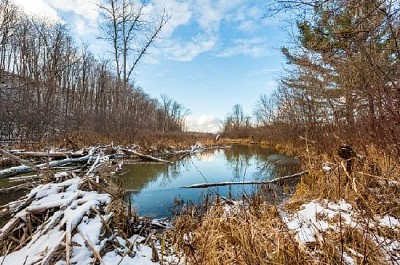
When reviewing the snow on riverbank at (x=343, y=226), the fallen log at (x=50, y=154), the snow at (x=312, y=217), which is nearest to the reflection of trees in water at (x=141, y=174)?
the fallen log at (x=50, y=154)

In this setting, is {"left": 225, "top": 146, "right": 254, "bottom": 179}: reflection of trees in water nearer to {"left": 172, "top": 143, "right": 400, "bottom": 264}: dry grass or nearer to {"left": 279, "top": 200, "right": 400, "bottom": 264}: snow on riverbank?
{"left": 172, "top": 143, "right": 400, "bottom": 264}: dry grass

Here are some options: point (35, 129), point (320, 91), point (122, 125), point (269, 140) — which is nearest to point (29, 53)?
point (122, 125)

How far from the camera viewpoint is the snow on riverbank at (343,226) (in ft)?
8.84

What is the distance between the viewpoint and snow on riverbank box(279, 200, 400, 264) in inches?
A: 106

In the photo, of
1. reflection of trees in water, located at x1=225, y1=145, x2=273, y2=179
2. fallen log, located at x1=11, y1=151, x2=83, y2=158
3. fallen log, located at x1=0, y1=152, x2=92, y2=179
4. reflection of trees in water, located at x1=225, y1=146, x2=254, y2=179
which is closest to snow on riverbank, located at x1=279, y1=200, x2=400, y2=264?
reflection of trees in water, located at x1=225, y1=145, x2=273, y2=179

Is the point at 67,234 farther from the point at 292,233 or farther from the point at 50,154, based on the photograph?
the point at 50,154

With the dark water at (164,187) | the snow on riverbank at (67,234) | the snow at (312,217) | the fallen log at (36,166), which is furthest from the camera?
the fallen log at (36,166)

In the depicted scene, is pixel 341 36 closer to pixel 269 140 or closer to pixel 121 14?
pixel 121 14

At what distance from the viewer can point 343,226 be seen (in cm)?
335

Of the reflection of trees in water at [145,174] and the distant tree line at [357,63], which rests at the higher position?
the distant tree line at [357,63]

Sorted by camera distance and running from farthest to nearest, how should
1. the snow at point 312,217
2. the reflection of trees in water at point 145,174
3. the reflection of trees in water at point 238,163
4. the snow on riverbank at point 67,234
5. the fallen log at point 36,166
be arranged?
1. the reflection of trees in water at point 238,163
2. the reflection of trees in water at point 145,174
3. the fallen log at point 36,166
4. the snow at point 312,217
5. the snow on riverbank at point 67,234

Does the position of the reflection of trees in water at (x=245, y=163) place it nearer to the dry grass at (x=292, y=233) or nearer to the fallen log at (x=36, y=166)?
the dry grass at (x=292, y=233)

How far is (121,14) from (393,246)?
19.9 m

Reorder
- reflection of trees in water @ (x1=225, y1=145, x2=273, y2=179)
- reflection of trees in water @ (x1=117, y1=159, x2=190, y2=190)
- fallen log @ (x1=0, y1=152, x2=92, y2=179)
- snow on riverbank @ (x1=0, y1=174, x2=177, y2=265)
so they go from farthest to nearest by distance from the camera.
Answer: reflection of trees in water @ (x1=225, y1=145, x2=273, y2=179) → reflection of trees in water @ (x1=117, y1=159, x2=190, y2=190) → fallen log @ (x1=0, y1=152, x2=92, y2=179) → snow on riverbank @ (x1=0, y1=174, x2=177, y2=265)
